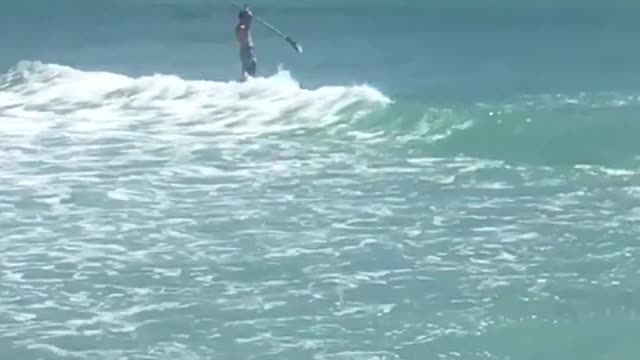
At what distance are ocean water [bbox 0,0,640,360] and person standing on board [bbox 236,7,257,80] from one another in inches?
12.7

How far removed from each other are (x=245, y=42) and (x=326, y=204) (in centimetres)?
890

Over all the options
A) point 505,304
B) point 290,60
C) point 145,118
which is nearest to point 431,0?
point 290,60

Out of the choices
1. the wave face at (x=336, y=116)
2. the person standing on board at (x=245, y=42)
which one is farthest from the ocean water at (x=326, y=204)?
the person standing on board at (x=245, y=42)

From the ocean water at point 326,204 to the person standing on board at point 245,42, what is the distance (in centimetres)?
32

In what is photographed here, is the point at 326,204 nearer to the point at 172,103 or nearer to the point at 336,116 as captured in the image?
the point at 336,116

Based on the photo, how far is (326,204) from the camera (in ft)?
55.7

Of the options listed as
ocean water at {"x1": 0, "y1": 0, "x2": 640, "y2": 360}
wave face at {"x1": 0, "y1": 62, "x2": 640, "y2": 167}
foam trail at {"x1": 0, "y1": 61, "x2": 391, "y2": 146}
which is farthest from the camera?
foam trail at {"x1": 0, "y1": 61, "x2": 391, "y2": 146}

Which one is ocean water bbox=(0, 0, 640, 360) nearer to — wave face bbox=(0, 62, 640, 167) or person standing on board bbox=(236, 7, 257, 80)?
wave face bbox=(0, 62, 640, 167)

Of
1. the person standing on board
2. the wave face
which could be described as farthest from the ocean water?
the person standing on board

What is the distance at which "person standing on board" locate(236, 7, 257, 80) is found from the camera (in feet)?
82.2

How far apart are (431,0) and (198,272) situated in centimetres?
2606

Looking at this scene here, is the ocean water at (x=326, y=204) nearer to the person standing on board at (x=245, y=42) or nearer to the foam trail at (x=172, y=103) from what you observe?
the foam trail at (x=172, y=103)

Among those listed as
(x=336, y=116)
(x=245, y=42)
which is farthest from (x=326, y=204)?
(x=245, y=42)

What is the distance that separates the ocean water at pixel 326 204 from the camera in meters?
12.6
